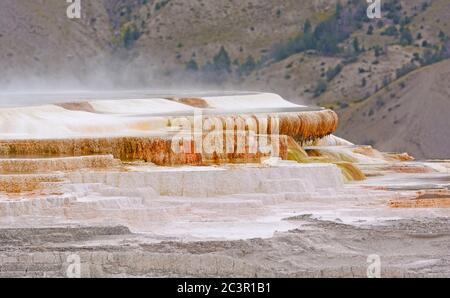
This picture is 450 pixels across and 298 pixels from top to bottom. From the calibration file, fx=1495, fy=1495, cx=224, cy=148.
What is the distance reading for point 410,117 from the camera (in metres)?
70.2

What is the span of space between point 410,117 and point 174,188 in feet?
149

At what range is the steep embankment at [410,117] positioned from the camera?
6738 centimetres

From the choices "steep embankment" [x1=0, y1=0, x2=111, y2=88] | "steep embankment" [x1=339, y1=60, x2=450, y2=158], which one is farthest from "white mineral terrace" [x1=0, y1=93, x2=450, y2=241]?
"steep embankment" [x1=0, y1=0, x2=111, y2=88]

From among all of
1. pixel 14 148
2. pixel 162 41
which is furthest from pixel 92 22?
pixel 14 148

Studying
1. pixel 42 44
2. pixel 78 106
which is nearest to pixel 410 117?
pixel 42 44

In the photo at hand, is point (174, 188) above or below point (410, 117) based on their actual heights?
above

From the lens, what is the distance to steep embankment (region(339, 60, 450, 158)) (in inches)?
2653

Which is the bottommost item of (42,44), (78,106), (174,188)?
(42,44)

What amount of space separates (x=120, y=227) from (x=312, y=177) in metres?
6.46

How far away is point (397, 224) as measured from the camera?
2383 cm

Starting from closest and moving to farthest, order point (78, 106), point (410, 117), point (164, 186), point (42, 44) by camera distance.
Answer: point (164, 186) → point (78, 106) → point (410, 117) → point (42, 44)

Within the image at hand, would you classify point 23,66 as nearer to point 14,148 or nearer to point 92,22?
point 92,22

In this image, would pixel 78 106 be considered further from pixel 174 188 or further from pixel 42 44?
pixel 42 44

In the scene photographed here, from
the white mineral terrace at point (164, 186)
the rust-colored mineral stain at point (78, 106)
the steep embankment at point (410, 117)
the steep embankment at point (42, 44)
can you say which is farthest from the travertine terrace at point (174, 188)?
the steep embankment at point (42, 44)
